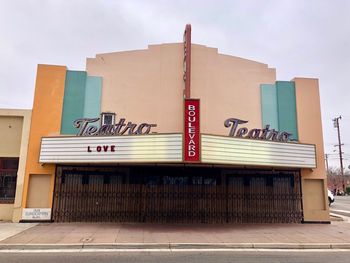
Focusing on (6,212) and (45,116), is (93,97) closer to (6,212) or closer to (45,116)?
(45,116)

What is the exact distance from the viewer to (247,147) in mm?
15188

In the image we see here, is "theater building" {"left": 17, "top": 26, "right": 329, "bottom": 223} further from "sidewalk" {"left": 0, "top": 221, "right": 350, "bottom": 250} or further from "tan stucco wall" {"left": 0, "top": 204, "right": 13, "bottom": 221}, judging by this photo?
"sidewalk" {"left": 0, "top": 221, "right": 350, "bottom": 250}

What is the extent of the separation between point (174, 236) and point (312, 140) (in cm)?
Answer: 1010

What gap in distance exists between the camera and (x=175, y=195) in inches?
683

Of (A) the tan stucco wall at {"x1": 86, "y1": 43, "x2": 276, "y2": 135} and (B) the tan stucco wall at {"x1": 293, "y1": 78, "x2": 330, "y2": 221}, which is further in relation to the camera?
(B) the tan stucco wall at {"x1": 293, "y1": 78, "x2": 330, "y2": 221}

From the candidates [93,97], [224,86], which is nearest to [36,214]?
[93,97]

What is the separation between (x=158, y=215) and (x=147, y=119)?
4945 millimetres

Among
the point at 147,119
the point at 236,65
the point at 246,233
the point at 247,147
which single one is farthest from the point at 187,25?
the point at 246,233

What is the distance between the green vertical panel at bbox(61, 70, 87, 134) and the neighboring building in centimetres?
184

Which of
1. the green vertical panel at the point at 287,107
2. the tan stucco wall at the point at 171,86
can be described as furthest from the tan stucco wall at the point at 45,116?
the green vertical panel at the point at 287,107

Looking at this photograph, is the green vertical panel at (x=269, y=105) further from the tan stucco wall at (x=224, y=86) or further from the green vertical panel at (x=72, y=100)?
the green vertical panel at (x=72, y=100)

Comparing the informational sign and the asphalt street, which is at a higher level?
the informational sign

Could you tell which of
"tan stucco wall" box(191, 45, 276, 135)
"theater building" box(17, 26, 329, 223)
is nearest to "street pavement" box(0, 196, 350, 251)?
"theater building" box(17, 26, 329, 223)

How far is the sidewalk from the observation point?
11.4 meters
